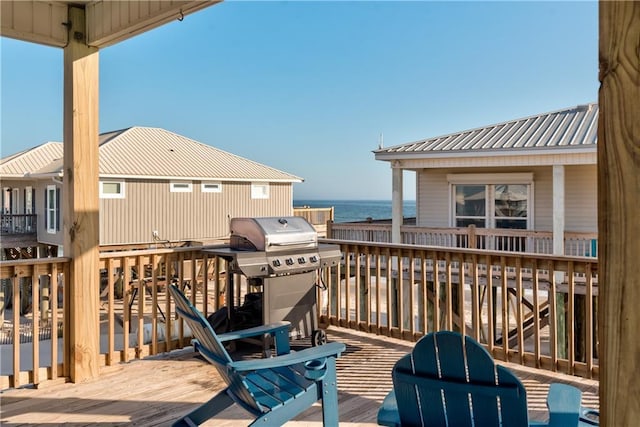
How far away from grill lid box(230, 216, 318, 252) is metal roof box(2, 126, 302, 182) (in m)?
11.6

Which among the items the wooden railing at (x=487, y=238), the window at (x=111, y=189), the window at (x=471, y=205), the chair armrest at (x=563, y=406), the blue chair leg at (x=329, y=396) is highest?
the window at (x=111, y=189)

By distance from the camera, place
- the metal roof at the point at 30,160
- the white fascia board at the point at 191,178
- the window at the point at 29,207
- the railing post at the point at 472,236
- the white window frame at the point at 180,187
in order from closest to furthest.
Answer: the railing post at the point at 472,236, the white fascia board at the point at 191,178, the white window frame at the point at 180,187, the metal roof at the point at 30,160, the window at the point at 29,207

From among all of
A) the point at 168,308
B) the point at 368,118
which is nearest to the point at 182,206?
the point at 168,308

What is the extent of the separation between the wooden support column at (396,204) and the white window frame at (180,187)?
802cm

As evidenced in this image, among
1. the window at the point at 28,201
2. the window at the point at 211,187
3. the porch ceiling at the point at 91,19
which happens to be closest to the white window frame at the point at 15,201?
the window at the point at 28,201

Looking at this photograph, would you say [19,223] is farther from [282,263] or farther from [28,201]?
[282,263]

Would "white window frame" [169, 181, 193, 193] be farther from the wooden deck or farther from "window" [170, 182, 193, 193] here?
the wooden deck

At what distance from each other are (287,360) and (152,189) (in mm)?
14485

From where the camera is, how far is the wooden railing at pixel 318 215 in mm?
18214

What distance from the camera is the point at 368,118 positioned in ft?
117

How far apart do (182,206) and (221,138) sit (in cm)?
2275

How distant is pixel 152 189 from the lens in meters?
15.9

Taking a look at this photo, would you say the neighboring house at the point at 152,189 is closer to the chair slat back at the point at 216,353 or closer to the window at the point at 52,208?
the window at the point at 52,208

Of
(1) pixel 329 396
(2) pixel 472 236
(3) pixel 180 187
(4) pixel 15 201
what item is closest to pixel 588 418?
(1) pixel 329 396
